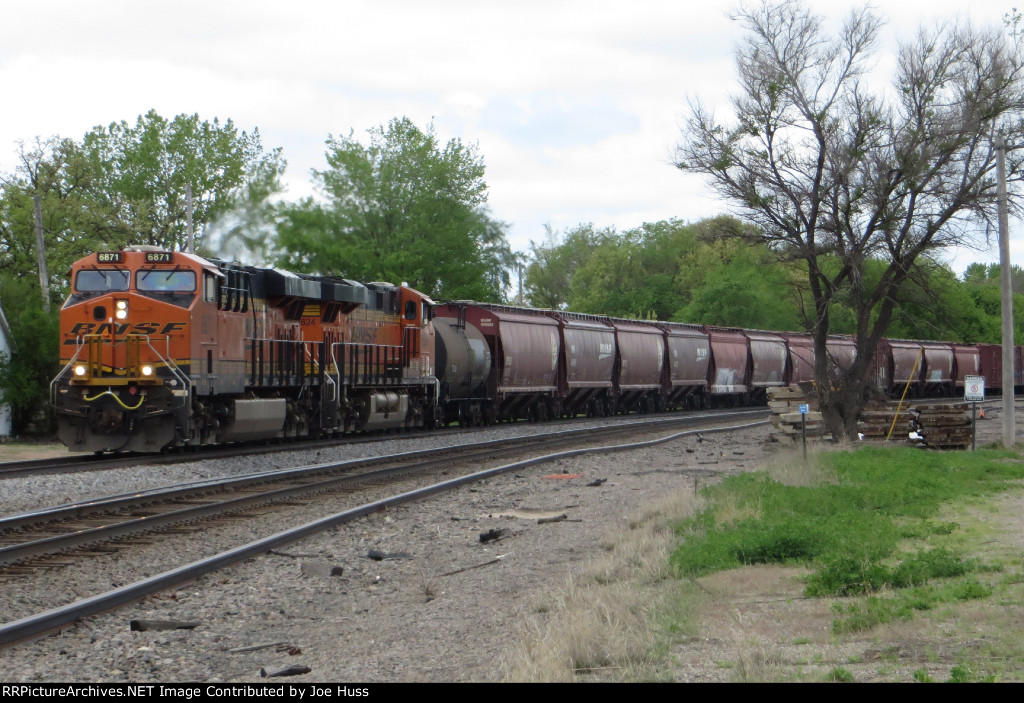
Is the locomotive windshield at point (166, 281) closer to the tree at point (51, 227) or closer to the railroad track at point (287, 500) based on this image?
the railroad track at point (287, 500)

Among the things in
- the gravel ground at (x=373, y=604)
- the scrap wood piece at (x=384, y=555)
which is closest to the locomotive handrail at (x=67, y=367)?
the gravel ground at (x=373, y=604)

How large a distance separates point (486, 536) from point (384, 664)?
5213 millimetres

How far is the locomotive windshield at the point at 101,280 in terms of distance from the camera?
19594 millimetres

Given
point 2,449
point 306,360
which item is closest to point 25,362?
point 2,449

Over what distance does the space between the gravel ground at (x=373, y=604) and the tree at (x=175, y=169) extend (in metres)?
51.7

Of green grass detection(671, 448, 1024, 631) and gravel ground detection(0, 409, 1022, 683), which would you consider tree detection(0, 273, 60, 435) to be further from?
green grass detection(671, 448, 1024, 631)

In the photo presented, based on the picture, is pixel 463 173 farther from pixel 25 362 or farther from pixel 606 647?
pixel 606 647

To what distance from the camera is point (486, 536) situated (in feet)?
38.2

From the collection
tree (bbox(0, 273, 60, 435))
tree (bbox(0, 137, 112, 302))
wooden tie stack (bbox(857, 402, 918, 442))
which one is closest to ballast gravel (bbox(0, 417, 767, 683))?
wooden tie stack (bbox(857, 402, 918, 442))

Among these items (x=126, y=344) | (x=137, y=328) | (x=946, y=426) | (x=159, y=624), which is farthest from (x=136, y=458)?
(x=946, y=426)

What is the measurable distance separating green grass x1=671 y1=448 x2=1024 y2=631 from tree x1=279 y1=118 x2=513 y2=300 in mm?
39833

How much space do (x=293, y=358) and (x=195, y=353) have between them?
12.5 ft

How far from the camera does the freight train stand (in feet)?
62.3

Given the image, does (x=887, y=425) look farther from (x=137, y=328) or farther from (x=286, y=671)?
(x=286, y=671)
